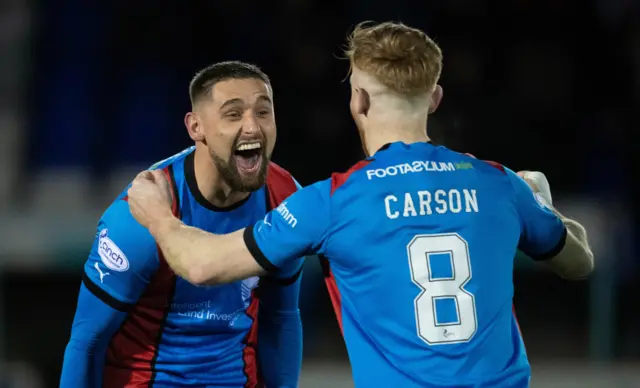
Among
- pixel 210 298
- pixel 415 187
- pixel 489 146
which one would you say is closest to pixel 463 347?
pixel 415 187

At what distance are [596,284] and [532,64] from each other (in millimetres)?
2370

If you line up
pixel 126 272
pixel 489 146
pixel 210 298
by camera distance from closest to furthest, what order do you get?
pixel 126 272, pixel 210 298, pixel 489 146

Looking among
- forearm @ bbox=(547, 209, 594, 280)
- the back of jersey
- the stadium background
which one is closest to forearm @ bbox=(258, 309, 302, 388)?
the back of jersey

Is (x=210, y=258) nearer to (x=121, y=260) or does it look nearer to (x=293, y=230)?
(x=293, y=230)

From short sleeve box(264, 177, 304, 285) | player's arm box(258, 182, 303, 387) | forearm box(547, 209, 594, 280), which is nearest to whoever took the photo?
forearm box(547, 209, 594, 280)

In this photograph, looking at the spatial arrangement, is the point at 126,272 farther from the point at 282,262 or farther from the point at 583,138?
the point at 583,138

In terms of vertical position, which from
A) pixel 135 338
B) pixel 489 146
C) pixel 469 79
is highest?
pixel 469 79

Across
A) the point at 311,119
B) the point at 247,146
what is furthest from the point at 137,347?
→ the point at 311,119

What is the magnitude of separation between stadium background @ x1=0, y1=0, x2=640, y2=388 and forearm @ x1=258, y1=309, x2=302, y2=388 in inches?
82.9

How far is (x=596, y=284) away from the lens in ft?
19.3

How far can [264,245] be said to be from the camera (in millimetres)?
2457

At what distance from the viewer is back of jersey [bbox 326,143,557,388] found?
7.82 ft

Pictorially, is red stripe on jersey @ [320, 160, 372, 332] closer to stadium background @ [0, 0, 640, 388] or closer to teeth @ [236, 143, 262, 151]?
teeth @ [236, 143, 262, 151]

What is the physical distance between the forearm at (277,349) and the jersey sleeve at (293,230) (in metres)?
1.12
